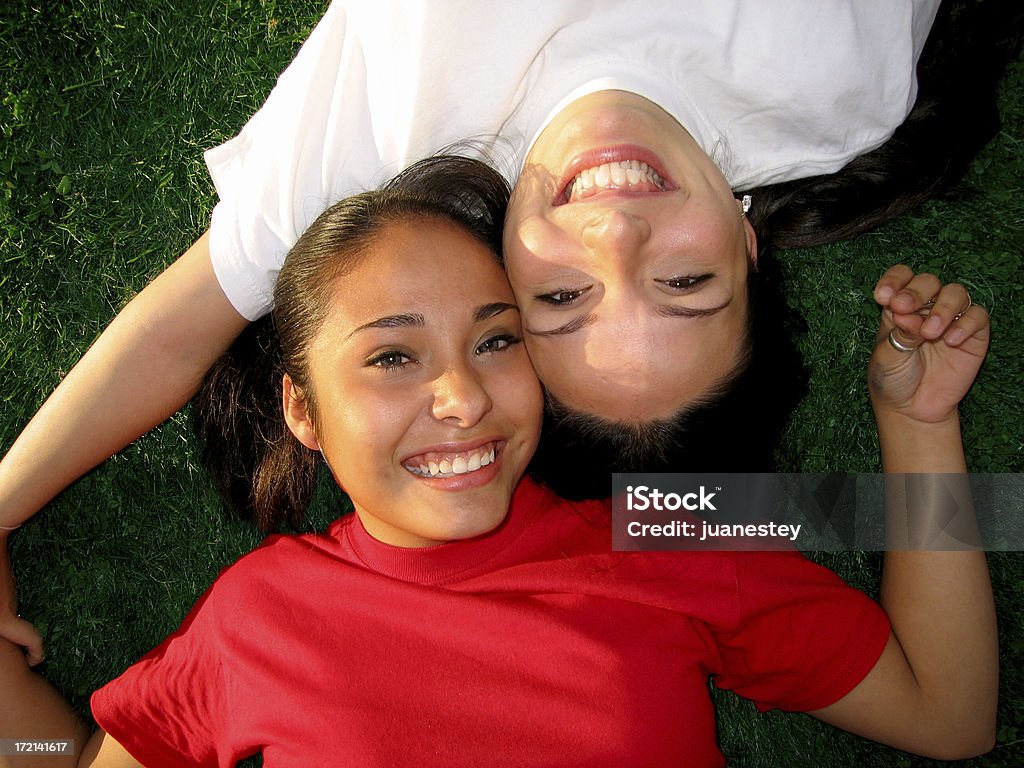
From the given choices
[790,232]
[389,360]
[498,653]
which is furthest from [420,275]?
[790,232]

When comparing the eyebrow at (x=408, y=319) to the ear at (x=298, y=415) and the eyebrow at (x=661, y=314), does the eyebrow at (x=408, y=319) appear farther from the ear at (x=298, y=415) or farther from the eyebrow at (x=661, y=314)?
the ear at (x=298, y=415)

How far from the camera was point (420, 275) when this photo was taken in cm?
200

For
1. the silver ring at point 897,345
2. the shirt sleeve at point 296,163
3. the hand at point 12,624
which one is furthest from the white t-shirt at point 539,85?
the hand at point 12,624

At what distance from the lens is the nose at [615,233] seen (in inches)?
67.2

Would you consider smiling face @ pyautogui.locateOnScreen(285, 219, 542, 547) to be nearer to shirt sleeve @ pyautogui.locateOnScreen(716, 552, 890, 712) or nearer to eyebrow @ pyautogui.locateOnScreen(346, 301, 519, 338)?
eyebrow @ pyautogui.locateOnScreen(346, 301, 519, 338)

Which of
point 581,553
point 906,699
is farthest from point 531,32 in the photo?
point 906,699

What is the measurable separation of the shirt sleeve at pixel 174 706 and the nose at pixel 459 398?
3.36ft

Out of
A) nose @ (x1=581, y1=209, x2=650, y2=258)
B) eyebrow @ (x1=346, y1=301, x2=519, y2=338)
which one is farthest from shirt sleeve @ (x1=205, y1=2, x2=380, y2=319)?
nose @ (x1=581, y1=209, x2=650, y2=258)

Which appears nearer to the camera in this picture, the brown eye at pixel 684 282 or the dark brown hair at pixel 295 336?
the brown eye at pixel 684 282

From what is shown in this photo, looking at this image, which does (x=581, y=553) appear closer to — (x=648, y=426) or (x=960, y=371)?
(x=648, y=426)

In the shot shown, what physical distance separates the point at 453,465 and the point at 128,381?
3.76 ft

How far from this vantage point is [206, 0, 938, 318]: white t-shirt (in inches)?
80.4

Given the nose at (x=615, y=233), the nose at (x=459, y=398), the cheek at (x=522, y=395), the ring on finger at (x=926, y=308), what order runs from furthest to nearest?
the ring on finger at (x=926, y=308), the cheek at (x=522, y=395), the nose at (x=459, y=398), the nose at (x=615, y=233)

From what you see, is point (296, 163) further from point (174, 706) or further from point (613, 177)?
point (174, 706)
